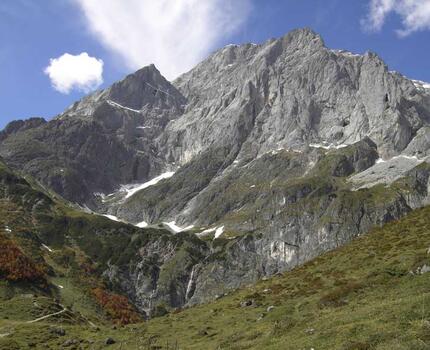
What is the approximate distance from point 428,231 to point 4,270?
10109 cm

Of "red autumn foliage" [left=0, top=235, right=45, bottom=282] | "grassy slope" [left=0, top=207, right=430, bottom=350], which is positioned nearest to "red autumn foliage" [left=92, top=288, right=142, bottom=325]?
"red autumn foliage" [left=0, top=235, right=45, bottom=282]

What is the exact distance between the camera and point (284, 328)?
3638cm

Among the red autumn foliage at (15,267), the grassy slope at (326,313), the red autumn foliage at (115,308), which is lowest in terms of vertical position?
the grassy slope at (326,313)

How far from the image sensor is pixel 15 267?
12769 centimetres

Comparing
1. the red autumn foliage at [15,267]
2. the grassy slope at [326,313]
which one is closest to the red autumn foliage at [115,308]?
the red autumn foliage at [15,267]

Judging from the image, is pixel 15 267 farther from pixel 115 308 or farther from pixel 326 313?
pixel 326 313

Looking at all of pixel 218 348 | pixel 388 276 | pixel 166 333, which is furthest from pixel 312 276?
pixel 218 348

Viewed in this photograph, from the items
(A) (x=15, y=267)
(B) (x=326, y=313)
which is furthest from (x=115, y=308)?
(B) (x=326, y=313)

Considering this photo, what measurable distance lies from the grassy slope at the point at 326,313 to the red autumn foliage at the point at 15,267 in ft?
147

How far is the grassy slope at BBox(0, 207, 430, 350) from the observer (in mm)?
27234

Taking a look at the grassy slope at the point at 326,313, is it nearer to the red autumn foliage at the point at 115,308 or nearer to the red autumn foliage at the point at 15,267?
the red autumn foliage at the point at 15,267

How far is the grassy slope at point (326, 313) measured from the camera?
27.2 meters

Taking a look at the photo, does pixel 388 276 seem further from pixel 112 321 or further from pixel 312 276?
pixel 112 321

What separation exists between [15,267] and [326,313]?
4286 inches
